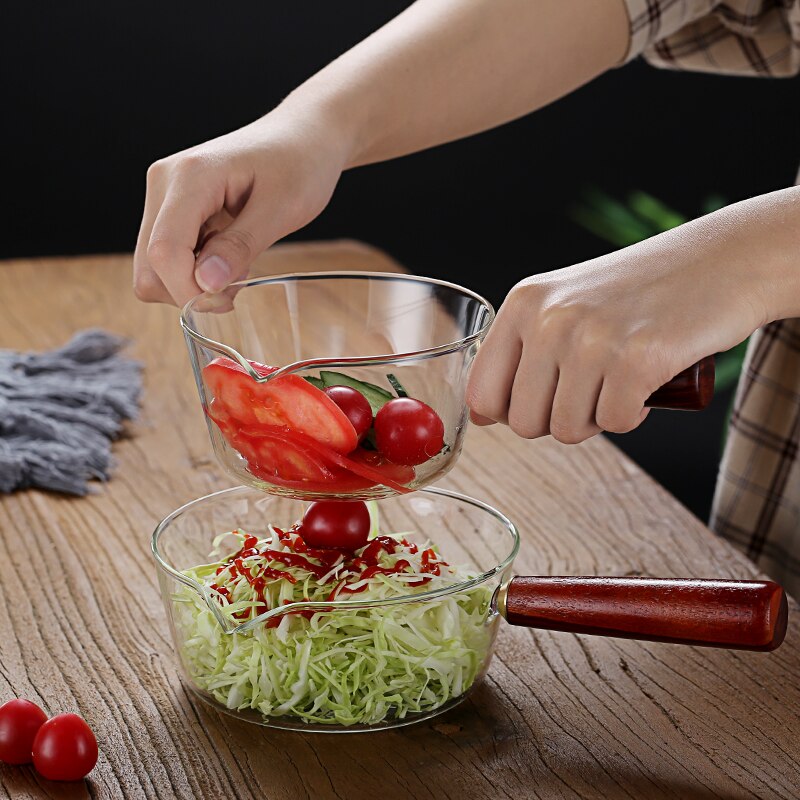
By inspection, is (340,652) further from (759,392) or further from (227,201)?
(759,392)

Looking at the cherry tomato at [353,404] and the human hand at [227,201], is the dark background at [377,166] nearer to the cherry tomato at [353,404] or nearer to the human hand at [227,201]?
the human hand at [227,201]

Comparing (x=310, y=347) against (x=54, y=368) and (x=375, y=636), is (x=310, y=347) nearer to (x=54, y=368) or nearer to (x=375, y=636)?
(x=375, y=636)

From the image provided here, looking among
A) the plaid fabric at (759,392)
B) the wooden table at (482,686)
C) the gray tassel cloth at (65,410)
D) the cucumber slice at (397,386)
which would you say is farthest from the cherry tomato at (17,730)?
the plaid fabric at (759,392)

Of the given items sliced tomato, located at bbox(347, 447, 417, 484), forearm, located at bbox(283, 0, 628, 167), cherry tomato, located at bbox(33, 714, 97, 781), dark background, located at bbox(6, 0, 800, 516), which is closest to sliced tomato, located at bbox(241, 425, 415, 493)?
sliced tomato, located at bbox(347, 447, 417, 484)

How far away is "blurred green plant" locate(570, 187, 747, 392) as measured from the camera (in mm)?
2611

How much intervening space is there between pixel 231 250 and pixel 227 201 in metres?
0.06

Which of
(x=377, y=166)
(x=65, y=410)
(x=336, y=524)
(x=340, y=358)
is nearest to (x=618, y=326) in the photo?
(x=340, y=358)

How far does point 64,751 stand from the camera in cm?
82

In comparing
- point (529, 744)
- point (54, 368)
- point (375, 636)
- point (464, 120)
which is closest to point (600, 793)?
point (529, 744)

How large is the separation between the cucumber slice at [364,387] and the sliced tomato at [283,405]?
15 millimetres

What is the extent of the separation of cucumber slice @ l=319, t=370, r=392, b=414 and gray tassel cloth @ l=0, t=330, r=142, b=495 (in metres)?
0.57

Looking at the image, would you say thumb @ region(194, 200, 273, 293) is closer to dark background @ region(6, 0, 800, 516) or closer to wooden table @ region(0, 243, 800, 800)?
wooden table @ region(0, 243, 800, 800)

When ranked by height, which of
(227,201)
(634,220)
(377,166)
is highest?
(227,201)

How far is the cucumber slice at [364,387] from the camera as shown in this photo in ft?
2.80
